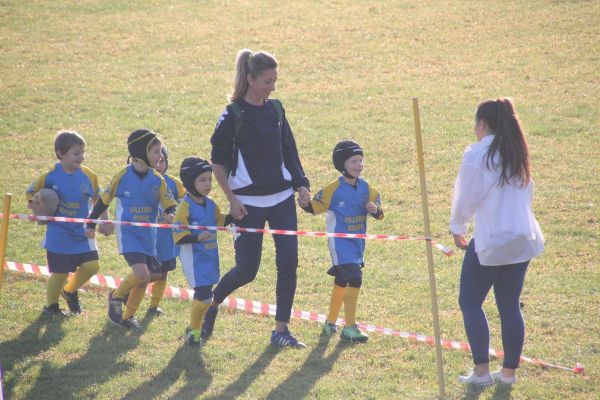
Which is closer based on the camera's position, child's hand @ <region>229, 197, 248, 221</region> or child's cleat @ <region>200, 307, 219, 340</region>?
child's hand @ <region>229, 197, 248, 221</region>

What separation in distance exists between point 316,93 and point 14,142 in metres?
5.62

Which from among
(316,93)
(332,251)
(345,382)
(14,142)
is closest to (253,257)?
(332,251)

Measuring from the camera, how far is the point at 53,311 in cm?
822

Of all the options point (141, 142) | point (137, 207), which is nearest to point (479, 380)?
point (137, 207)

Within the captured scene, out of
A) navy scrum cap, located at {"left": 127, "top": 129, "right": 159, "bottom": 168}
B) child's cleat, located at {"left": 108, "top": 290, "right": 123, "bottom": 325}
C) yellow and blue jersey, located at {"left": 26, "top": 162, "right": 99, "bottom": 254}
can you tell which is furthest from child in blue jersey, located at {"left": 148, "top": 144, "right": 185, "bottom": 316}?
yellow and blue jersey, located at {"left": 26, "top": 162, "right": 99, "bottom": 254}

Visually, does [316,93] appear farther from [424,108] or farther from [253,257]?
[253,257]

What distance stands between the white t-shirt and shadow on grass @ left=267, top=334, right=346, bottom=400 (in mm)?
1614

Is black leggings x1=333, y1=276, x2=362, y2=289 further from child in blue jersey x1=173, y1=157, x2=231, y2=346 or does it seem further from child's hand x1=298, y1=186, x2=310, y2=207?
child in blue jersey x1=173, y1=157, x2=231, y2=346

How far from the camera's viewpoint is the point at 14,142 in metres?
14.7

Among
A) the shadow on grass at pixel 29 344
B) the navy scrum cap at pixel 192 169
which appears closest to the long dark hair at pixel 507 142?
the navy scrum cap at pixel 192 169

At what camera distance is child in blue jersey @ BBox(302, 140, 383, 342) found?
7625mm

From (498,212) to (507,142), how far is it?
486mm

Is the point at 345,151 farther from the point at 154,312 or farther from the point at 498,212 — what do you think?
the point at 154,312

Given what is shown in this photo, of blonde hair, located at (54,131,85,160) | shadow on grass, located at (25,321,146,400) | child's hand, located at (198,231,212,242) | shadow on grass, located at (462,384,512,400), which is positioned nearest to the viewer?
shadow on grass, located at (462,384,512,400)
